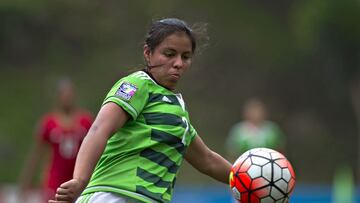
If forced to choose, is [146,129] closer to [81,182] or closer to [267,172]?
[81,182]

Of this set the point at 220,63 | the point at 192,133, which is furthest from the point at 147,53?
the point at 220,63

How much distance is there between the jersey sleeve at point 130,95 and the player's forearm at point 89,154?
0.22 m

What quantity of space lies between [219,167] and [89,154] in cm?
127

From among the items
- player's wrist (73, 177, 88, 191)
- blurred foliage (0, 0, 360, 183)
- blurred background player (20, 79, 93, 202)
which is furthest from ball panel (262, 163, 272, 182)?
blurred foliage (0, 0, 360, 183)

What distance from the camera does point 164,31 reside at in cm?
548

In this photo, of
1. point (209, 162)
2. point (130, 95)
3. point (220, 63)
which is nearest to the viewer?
point (130, 95)

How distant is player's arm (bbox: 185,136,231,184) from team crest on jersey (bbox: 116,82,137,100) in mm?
837

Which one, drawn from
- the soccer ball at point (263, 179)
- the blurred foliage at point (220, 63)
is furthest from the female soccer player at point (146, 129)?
the blurred foliage at point (220, 63)

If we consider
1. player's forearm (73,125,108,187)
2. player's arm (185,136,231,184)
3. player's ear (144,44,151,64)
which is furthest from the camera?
player's arm (185,136,231,184)

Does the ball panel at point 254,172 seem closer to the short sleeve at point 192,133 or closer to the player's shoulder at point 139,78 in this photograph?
the short sleeve at point 192,133

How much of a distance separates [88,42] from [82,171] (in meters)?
28.2

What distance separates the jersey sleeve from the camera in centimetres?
518

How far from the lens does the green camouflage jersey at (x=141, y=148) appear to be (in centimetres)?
527

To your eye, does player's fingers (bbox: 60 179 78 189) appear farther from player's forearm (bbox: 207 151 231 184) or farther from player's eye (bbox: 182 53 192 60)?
player's forearm (bbox: 207 151 231 184)
